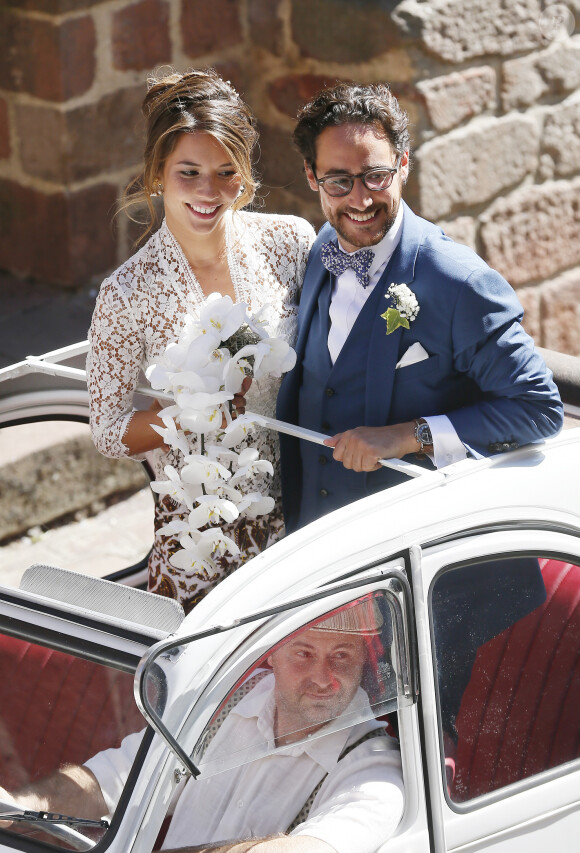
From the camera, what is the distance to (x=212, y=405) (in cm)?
233

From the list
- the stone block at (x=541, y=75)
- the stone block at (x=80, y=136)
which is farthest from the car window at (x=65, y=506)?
the stone block at (x=541, y=75)

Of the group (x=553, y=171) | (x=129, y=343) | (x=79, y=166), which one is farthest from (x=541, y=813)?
(x=553, y=171)

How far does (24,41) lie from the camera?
4527mm

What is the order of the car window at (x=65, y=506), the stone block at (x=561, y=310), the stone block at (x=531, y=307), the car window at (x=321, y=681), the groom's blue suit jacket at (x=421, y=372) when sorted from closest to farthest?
the car window at (x=321, y=681), the groom's blue suit jacket at (x=421, y=372), the car window at (x=65, y=506), the stone block at (x=531, y=307), the stone block at (x=561, y=310)

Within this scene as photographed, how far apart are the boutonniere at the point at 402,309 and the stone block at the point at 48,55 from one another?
2.66 meters

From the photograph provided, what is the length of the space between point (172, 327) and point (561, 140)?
3195 millimetres

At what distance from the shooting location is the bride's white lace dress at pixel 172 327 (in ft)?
8.83

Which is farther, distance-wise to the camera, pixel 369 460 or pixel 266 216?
pixel 266 216

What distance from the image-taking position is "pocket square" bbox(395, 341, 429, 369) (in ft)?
7.89

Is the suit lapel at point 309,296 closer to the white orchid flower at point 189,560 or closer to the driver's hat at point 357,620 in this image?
the white orchid flower at point 189,560

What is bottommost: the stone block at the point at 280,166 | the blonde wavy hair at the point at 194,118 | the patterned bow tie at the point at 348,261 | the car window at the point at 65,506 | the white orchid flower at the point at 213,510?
the white orchid flower at the point at 213,510

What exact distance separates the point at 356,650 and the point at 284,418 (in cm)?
90

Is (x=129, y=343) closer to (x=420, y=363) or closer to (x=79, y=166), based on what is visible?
(x=420, y=363)

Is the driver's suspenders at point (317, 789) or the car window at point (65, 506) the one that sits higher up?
the car window at point (65, 506)
